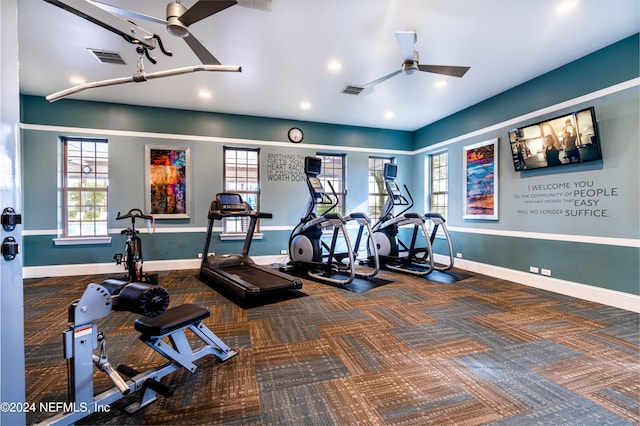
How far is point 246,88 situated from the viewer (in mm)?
4746

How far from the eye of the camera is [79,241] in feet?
16.9

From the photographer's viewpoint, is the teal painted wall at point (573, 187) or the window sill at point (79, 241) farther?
the window sill at point (79, 241)

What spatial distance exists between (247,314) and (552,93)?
17.5ft

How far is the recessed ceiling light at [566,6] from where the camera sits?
2816 mm

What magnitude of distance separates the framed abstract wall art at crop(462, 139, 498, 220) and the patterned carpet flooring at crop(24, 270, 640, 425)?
195cm

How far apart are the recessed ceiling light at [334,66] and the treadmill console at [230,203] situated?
2604mm

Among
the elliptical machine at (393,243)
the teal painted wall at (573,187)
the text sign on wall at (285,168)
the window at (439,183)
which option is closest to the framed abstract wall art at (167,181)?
the text sign on wall at (285,168)

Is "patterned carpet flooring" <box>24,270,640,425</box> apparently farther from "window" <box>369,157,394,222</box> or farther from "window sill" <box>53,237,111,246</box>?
"window" <box>369,157,394,222</box>

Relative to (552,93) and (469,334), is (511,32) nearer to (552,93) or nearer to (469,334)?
(552,93)

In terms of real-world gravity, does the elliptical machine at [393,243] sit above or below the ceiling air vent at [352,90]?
below

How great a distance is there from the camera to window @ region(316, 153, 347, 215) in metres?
6.82

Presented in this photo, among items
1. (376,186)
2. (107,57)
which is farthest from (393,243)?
(107,57)

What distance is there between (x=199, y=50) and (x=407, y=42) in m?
2.16

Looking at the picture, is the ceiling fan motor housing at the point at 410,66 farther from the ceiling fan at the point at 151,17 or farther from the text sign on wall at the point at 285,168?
the text sign on wall at the point at 285,168
